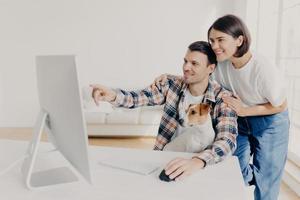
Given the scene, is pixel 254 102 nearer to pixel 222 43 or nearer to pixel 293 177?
pixel 222 43

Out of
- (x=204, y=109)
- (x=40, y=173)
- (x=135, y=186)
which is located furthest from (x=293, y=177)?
(x=40, y=173)

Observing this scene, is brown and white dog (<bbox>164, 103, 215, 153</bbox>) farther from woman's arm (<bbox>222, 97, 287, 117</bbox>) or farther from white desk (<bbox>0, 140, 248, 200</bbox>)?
white desk (<bbox>0, 140, 248, 200</bbox>)

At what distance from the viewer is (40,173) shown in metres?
1.30

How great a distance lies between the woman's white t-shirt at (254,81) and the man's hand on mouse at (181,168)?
30.9 inches

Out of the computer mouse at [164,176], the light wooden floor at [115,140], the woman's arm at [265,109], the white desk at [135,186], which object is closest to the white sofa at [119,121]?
the light wooden floor at [115,140]

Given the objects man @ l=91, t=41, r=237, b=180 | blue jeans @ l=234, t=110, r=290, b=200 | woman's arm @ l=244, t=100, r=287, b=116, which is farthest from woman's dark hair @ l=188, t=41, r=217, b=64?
blue jeans @ l=234, t=110, r=290, b=200

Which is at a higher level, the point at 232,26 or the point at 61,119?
the point at 232,26

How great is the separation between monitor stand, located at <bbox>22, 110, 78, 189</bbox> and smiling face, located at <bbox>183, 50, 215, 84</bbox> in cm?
77

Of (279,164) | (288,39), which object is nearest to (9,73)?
(288,39)

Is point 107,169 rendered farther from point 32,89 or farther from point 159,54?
point 32,89

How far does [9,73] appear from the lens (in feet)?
16.9

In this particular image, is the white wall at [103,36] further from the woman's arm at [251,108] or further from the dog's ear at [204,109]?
the dog's ear at [204,109]

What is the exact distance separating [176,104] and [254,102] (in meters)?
0.49

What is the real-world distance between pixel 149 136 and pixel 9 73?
7.78 feet
